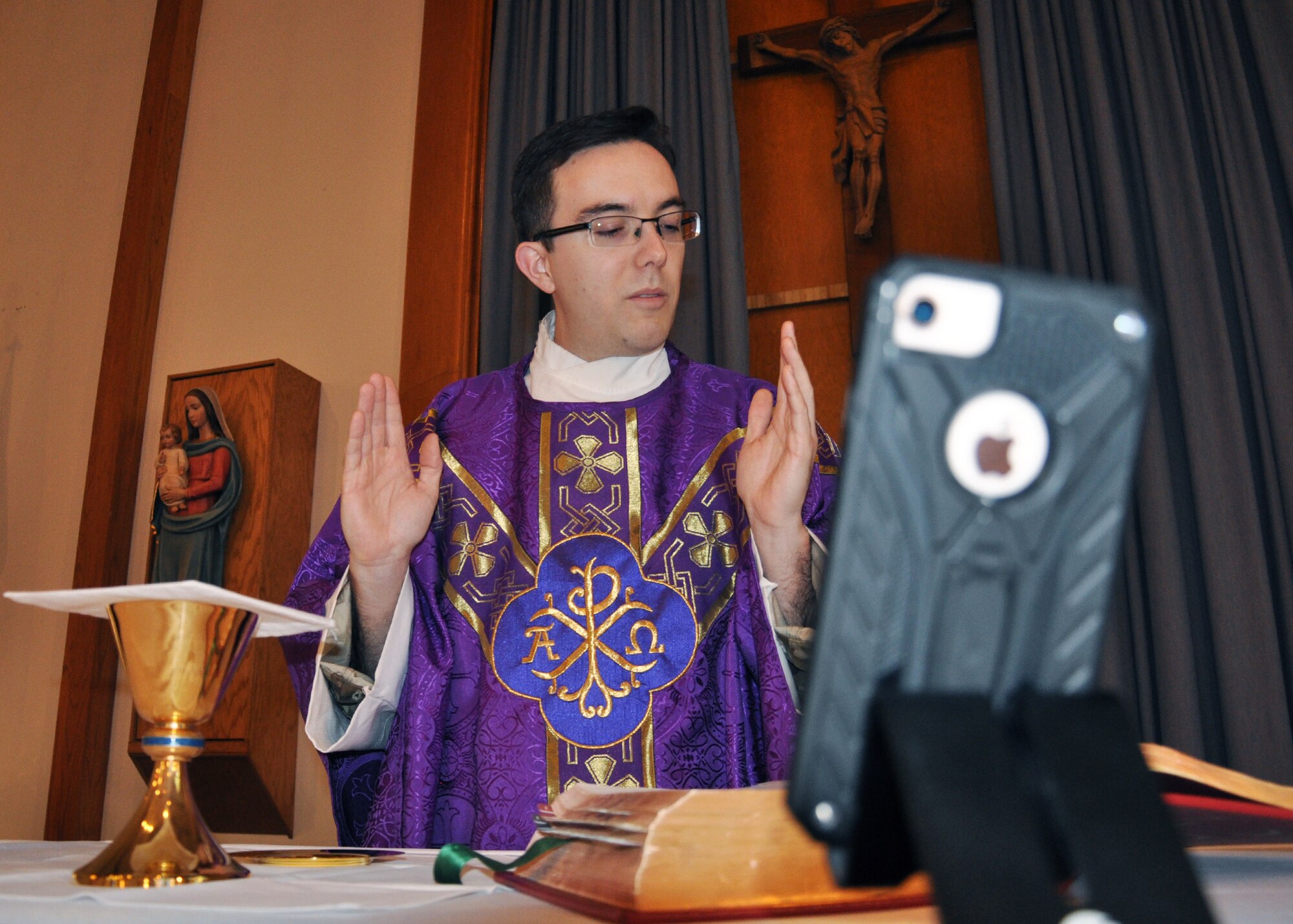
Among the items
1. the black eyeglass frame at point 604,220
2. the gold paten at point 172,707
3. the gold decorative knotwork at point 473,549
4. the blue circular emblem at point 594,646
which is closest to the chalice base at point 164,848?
the gold paten at point 172,707

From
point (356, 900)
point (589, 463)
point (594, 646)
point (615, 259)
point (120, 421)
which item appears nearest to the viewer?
point (356, 900)

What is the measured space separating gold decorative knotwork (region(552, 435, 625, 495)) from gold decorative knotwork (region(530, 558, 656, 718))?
19cm

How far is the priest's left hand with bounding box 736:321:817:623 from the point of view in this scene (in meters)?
1.50

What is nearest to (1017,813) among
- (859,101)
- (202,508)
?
(859,101)

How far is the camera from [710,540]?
6.54 ft

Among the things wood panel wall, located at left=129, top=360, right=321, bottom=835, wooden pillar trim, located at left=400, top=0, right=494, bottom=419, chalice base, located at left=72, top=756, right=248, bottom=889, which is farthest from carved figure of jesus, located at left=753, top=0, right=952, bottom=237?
chalice base, located at left=72, top=756, right=248, bottom=889

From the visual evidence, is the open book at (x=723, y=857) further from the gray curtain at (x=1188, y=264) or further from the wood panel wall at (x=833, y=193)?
the wood panel wall at (x=833, y=193)

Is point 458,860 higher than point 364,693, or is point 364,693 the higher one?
point 364,693

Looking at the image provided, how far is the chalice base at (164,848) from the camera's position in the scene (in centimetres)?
81

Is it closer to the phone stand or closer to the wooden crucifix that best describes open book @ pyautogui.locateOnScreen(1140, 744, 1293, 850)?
the phone stand

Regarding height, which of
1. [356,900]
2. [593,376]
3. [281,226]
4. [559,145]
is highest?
[281,226]

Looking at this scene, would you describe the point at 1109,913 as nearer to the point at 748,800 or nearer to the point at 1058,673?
the point at 1058,673

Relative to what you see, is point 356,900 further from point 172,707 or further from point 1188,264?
point 1188,264

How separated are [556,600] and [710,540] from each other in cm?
31
